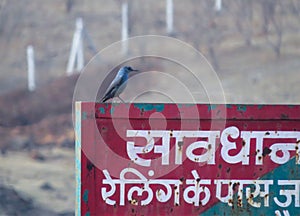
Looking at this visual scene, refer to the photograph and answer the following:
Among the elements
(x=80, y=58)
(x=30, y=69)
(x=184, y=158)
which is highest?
(x=80, y=58)

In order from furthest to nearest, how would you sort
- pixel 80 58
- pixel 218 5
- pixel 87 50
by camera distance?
pixel 218 5 < pixel 87 50 < pixel 80 58

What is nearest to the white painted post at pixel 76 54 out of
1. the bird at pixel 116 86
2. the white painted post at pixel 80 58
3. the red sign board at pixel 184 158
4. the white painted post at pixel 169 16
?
the white painted post at pixel 80 58

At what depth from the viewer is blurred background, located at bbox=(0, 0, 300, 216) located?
12070 mm

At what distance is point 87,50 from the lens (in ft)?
49.7

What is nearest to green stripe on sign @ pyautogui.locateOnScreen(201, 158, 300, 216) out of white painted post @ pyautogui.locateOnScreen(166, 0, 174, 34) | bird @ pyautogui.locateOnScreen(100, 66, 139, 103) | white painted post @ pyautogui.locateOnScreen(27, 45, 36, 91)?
bird @ pyautogui.locateOnScreen(100, 66, 139, 103)

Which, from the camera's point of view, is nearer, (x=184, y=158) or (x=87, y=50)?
(x=184, y=158)

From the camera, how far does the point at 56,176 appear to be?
10.2 metres

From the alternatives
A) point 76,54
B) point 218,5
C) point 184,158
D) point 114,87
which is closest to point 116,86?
point 114,87

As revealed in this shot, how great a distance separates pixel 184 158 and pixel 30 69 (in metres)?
11.8

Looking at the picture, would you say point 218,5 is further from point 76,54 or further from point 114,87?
point 114,87

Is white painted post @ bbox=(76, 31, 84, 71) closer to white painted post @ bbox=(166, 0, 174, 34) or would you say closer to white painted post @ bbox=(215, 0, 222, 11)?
white painted post @ bbox=(166, 0, 174, 34)

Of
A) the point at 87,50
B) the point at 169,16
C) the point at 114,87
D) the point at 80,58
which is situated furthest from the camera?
the point at 169,16

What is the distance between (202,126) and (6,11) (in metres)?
14.3

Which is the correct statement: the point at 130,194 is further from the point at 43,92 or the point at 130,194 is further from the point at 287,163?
the point at 43,92
